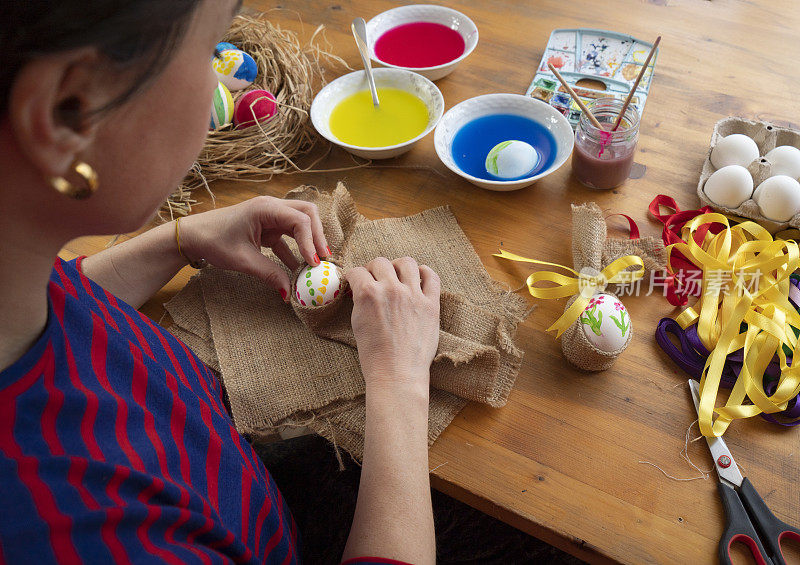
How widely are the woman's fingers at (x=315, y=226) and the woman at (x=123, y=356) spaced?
105 millimetres

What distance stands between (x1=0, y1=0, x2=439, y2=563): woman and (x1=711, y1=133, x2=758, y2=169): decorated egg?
577 mm

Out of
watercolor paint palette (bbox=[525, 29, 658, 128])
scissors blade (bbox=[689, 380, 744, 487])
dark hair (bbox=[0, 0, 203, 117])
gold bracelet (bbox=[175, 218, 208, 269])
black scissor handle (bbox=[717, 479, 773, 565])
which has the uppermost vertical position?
dark hair (bbox=[0, 0, 203, 117])

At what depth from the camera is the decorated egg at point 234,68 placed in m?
1.19

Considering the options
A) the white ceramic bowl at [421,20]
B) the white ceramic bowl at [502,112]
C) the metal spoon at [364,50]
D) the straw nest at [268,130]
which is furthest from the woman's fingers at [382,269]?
the white ceramic bowl at [421,20]

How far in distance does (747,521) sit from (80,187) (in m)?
0.78

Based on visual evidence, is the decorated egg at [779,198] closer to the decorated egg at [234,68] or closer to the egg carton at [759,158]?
the egg carton at [759,158]

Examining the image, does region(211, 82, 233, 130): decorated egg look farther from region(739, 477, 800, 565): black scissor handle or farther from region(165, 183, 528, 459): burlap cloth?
region(739, 477, 800, 565): black scissor handle

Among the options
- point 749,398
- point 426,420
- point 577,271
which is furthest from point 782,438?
point 426,420

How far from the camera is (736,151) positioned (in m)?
0.98

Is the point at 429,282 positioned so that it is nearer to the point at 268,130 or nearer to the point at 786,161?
the point at 268,130

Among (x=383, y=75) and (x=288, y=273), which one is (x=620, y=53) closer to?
(x=383, y=75)

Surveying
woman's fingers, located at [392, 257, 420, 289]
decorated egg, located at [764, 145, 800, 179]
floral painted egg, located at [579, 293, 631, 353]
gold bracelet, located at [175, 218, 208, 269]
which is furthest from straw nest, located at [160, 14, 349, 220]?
decorated egg, located at [764, 145, 800, 179]

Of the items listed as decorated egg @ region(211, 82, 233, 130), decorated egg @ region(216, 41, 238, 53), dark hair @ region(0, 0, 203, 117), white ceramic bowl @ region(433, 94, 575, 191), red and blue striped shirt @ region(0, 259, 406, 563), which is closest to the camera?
dark hair @ region(0, 0, 203, 117)

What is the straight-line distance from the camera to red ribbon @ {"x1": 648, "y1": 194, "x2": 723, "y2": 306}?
0.88 meters
